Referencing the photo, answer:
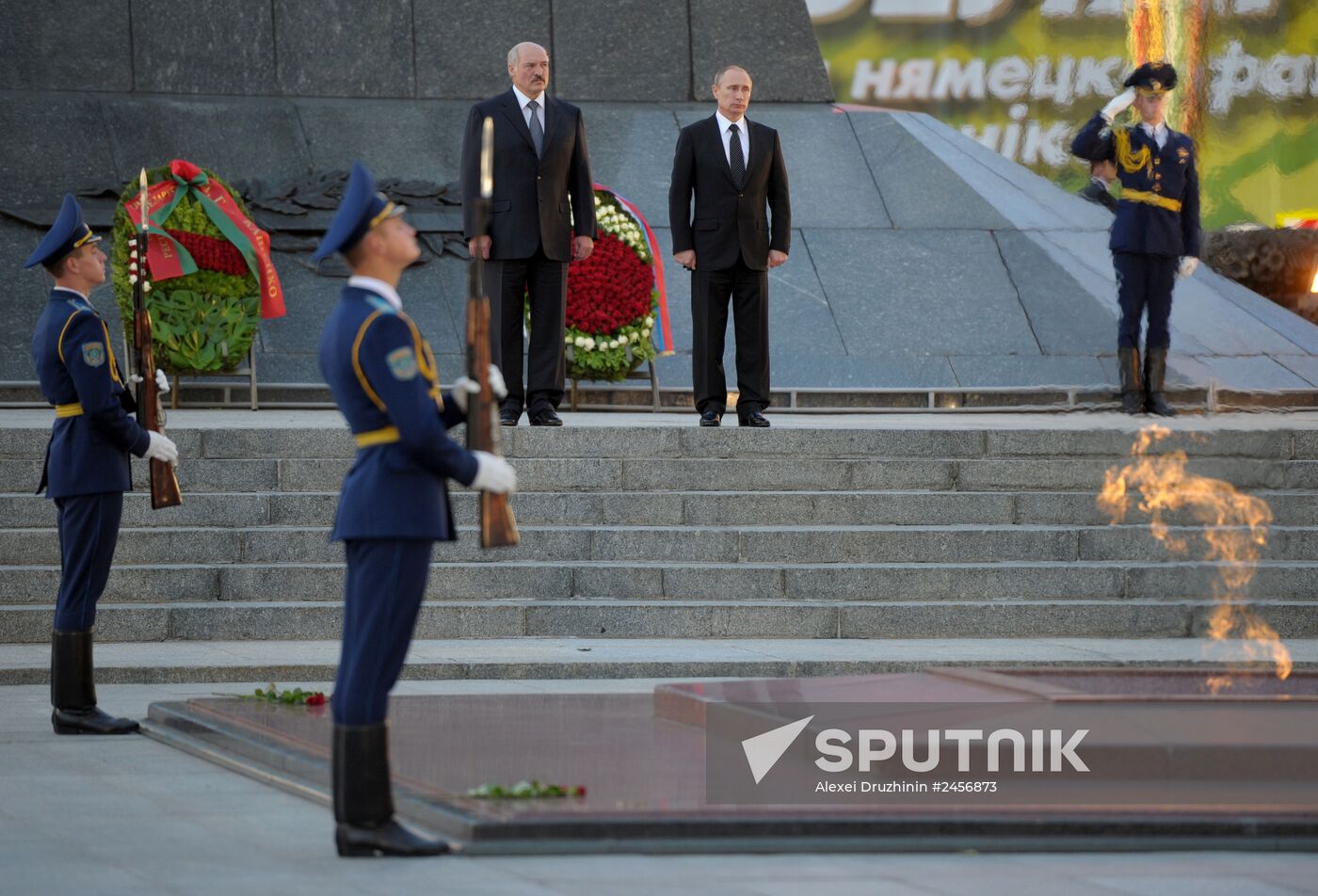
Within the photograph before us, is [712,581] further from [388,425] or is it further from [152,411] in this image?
[388,425]

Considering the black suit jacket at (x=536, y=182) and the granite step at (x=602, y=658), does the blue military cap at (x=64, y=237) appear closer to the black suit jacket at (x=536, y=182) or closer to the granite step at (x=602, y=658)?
the granite step at (x=602, y=658)

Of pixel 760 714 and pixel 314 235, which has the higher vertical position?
pixel 314 235

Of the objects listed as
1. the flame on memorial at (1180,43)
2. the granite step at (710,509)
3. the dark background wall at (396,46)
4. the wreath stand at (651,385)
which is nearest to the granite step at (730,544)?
the granite step at (710,509)

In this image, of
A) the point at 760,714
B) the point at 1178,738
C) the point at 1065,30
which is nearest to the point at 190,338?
the point at 760,714

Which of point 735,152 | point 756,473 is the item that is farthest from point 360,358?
point 735,152

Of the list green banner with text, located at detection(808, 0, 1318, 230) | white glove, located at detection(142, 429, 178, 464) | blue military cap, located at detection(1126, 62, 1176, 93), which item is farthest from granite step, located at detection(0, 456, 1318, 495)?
green banner with text, located at detection(808, 0, 1318, 230)

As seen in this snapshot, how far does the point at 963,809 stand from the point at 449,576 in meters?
4.77

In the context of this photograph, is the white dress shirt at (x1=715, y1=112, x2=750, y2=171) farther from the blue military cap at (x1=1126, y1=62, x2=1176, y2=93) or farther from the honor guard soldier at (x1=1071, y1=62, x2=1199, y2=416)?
the blue military cap at (x1=1126, y1=62, x2=1176, y2=93)

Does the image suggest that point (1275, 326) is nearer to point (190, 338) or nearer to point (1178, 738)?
point (190, 338)

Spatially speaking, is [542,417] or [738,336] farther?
[738,336]

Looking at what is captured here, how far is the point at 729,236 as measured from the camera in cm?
1159

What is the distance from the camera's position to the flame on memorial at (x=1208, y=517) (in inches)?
399

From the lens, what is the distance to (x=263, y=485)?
35.2 feet

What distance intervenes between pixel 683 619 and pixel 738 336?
2466 mm
